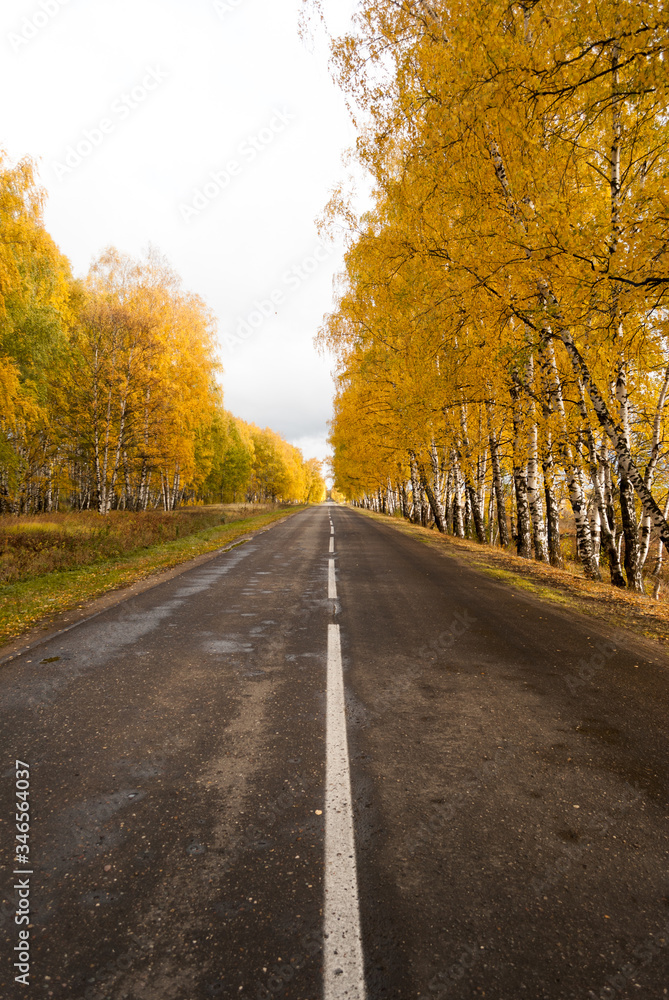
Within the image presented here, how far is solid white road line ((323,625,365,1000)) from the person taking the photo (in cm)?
168

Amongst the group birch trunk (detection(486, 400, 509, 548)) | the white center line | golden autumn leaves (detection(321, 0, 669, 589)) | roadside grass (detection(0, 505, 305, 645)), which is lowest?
the white center line

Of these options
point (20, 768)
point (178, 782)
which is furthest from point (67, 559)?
point (178, 782)

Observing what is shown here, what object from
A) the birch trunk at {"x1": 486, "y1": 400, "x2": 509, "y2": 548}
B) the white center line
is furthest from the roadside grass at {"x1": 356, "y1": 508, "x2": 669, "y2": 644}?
the white center line

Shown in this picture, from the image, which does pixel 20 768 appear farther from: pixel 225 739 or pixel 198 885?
pixel 198 885

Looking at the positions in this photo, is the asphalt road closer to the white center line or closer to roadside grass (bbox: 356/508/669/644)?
roadside grass (bbox: 356/508/669/644)

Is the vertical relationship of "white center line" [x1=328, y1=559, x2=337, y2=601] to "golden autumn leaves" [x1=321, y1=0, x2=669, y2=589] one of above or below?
below

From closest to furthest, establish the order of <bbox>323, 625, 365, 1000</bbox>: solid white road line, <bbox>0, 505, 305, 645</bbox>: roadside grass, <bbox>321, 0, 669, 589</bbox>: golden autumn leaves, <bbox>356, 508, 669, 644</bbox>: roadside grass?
<bbox>323, 625, 365, 1000</bbox>: solid white road line < <bbox>321, 0, 669, 589</bbox>: golden autumn leaves < <bbox>356, 508, 669, 644</bbox>: roadside grass < <bbox>0, 505, 305, 645</bbox>: roadside grass

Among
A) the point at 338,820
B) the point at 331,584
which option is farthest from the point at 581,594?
the point at 338,820

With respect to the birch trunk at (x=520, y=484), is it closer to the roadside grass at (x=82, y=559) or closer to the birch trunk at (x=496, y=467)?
the birch trunk at (x=496, y=467)

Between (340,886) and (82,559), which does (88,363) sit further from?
(340,886)

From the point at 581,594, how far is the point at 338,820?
737 cm

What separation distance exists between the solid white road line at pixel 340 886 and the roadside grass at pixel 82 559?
16.3 ft

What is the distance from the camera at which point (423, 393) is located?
1470 cm

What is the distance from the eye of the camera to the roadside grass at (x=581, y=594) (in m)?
6.53
